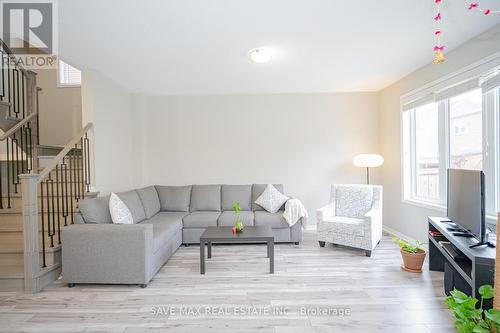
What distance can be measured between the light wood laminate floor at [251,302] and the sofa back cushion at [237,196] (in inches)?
55.4

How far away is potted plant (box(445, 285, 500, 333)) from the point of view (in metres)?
1.31

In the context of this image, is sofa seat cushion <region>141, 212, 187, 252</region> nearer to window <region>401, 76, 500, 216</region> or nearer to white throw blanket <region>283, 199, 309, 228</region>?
white throw blanket <region>283, 199, 309, 228</region>

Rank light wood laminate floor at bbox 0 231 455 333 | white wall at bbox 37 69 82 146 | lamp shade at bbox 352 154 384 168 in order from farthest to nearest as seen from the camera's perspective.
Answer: white wall at bbox 37 69 82 146 < lamp shade at bbox 352 154 384 168 < light wood laminate floor at bbox 0 231 455 333

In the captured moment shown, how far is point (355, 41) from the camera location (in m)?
2.76

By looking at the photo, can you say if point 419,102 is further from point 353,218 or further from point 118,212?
point 118,212

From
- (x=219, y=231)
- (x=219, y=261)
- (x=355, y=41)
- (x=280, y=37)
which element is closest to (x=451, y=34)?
(x=355, y=41)

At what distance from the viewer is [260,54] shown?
296cm

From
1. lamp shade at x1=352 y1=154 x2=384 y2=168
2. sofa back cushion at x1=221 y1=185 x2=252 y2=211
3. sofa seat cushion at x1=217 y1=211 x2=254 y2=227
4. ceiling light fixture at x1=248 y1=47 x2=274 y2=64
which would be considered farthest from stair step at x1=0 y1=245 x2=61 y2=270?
lamp shade at x1=352 y1=154 x2=384 y2=168

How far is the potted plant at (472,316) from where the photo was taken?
1312 millimetres

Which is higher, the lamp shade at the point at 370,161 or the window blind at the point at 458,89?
the window blind at the point at 458,89

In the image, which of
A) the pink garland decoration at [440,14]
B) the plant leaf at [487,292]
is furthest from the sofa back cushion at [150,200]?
the pink garland decoration at [440,14]

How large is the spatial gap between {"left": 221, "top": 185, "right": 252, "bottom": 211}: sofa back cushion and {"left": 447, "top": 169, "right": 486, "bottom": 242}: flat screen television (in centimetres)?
289

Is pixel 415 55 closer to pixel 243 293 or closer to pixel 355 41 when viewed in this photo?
pixel 355 41

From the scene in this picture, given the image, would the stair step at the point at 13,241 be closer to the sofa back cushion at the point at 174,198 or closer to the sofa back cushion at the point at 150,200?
the sofa back cushion at the point at 150,200
